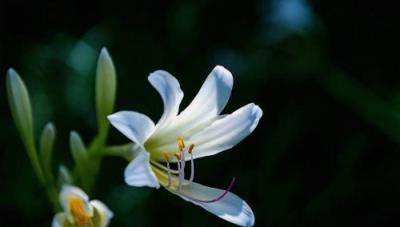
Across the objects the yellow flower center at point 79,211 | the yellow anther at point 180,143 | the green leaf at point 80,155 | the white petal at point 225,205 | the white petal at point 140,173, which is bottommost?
the yellow flower center at point 79,211

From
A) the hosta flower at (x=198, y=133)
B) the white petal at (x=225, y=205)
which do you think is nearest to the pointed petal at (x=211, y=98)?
the hosta flower at (x=198, y=133)

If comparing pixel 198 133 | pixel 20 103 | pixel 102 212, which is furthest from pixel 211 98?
pixel 20 103

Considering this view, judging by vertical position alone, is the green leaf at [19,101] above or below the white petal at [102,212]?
above

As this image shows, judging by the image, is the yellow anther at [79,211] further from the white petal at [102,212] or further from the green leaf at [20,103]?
the green leaf at [20,103]

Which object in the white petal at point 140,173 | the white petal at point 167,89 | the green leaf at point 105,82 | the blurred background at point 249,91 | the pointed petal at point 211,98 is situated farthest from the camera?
the blurred background at point 249,91

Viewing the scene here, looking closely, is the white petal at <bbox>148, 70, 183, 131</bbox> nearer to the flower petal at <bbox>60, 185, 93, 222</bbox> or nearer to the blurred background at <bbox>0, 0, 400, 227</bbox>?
the flower petal at <bbox>60, 185, 93, 222</bbox>

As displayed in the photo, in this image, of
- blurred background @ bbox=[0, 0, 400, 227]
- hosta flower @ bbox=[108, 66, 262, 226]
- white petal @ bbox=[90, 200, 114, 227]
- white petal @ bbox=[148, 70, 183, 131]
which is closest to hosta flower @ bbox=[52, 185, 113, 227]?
white petal @ bbox=[90, 200, 114, 227]
